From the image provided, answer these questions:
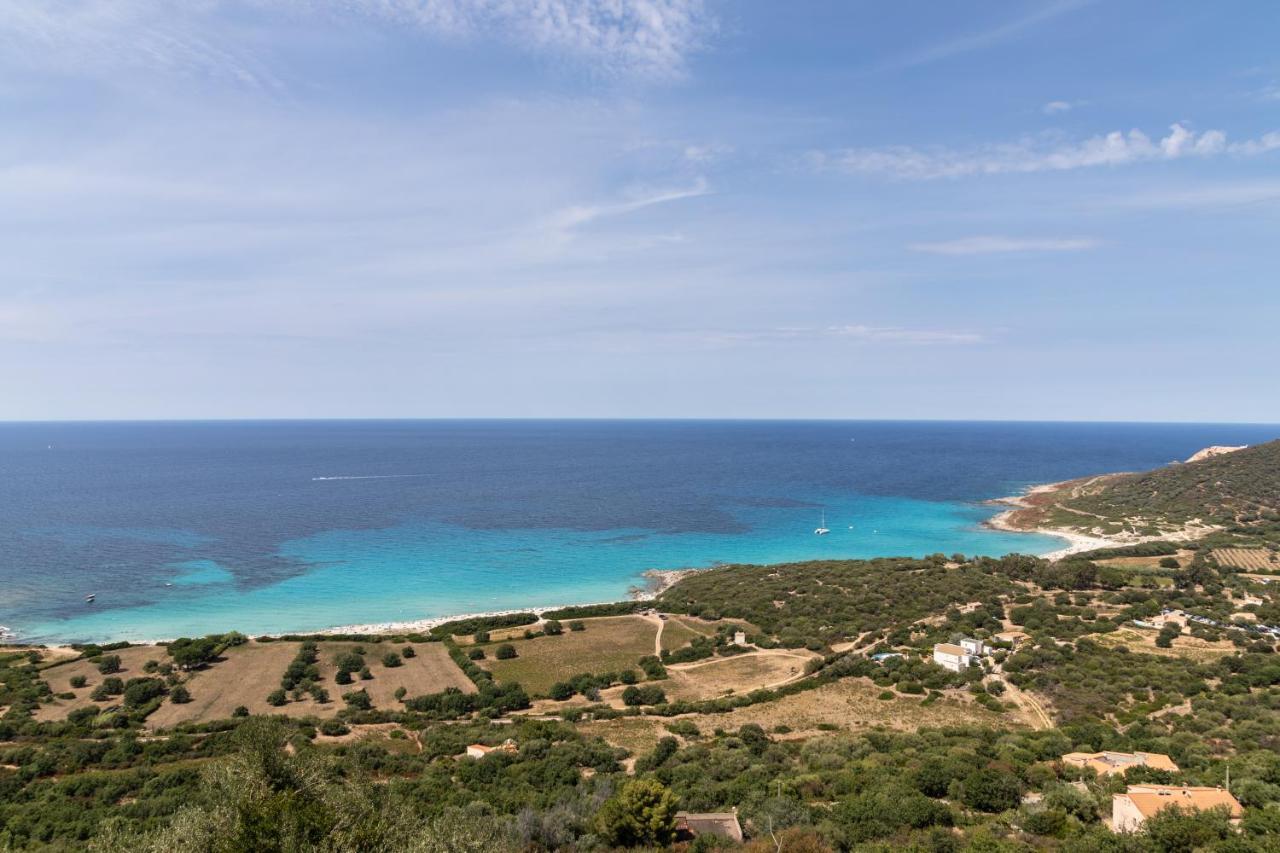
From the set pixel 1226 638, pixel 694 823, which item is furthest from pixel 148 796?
pixel 1226 638

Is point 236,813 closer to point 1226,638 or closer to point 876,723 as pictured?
point 876,723

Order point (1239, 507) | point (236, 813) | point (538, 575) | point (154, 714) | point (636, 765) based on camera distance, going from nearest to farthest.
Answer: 1. point (236, 813)
2. point (636, 765)
3. point (154, 714)
4. point (538, 575)
5. point (1239, 507)

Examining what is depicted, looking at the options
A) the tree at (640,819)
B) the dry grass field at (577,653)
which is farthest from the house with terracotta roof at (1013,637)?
the tree at (640,819)

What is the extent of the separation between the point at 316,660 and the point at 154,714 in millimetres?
8406

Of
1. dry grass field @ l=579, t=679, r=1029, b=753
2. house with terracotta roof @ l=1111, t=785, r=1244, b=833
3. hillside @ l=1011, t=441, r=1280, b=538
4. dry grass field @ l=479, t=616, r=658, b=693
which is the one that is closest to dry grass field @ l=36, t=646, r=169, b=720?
dry grass field @ l=479, t=616, r=658, b=693

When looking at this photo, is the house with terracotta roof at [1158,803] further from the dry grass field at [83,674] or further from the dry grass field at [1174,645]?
the dry grass field at [83,674]

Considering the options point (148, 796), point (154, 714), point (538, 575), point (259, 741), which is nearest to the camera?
point (259, 741)

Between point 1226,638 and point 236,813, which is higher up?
point 236,813

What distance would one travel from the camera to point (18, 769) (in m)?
25.3

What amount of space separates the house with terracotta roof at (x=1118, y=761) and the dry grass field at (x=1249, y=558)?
48196 millimetres

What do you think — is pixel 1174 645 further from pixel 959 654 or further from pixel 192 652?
pixel 192 652

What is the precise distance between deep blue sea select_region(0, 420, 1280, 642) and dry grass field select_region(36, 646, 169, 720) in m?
7.44

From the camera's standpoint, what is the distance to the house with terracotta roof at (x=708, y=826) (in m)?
18.6

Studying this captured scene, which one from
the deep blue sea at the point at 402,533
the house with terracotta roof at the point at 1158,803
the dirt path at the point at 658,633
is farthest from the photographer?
the deep blue sea at the point at 402,533
